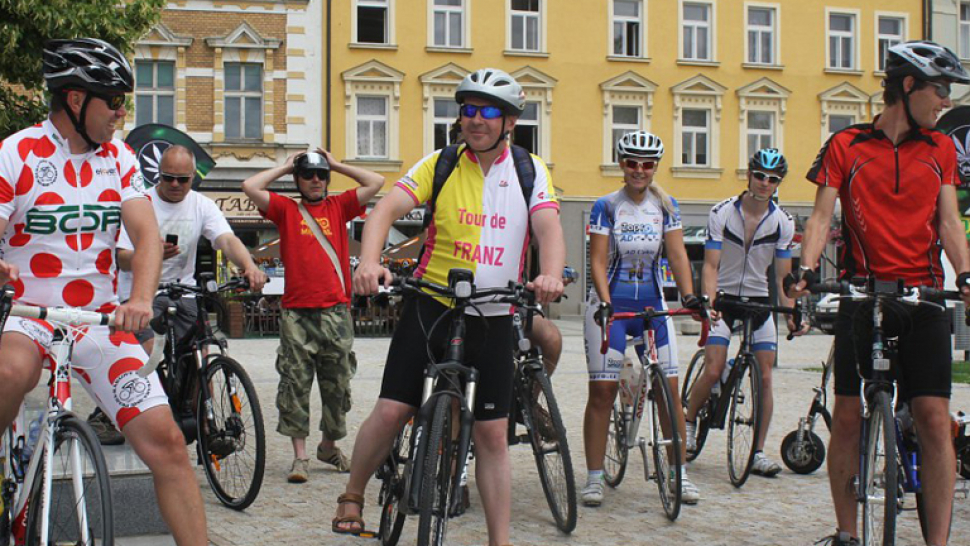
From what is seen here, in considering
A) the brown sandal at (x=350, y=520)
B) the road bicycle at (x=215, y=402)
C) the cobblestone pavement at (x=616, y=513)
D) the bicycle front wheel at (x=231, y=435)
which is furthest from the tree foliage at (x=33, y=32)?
the brown sandal at (x=350, y=520)

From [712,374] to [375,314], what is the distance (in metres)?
17.2

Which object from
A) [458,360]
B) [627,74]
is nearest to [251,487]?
[458,360]

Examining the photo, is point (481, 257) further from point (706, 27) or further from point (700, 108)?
point (706, 27)

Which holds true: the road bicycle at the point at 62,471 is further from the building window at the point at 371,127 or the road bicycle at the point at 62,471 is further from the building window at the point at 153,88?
the building window at the point at 371,127

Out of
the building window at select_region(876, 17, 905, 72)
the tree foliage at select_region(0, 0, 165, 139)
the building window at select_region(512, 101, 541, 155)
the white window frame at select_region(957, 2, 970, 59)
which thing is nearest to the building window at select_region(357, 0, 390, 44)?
the building window at select_region(512, 101, 541, 155)

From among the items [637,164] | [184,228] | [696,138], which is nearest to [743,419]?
[637,164]

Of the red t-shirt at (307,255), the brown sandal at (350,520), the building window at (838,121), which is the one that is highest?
the building window at (838,121)

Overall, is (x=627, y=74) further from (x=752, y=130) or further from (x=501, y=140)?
(x=501, y=140)

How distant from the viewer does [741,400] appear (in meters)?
7.59

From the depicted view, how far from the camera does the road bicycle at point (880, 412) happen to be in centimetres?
456

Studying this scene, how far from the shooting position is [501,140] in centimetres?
511

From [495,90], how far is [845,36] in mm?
35578

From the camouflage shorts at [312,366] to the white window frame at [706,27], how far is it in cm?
2998

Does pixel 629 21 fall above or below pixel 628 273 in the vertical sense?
above
